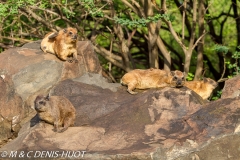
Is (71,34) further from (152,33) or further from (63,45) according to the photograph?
(152,33)

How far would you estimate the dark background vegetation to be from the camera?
1323 centimetres

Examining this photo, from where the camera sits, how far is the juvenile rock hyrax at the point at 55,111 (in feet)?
29.2

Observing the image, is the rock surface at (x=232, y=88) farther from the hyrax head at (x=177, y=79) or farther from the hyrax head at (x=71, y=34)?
the hyrax head at (x=71, y=34)

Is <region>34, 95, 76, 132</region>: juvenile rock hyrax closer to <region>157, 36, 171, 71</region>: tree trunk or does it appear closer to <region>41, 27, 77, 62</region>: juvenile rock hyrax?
<region>41, 27, 77, 62</region>: juvenile rock hyrax

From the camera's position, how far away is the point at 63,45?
11.9m

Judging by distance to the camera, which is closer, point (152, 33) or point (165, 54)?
point (152, 33)

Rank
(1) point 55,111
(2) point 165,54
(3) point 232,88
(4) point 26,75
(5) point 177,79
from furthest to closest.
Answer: (2) point 165,54 < (4) point 26,75 < (5) point 177,79 < (3) point 232,88 < (1) point 55,111

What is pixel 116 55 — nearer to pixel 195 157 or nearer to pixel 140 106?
pixel 140 106

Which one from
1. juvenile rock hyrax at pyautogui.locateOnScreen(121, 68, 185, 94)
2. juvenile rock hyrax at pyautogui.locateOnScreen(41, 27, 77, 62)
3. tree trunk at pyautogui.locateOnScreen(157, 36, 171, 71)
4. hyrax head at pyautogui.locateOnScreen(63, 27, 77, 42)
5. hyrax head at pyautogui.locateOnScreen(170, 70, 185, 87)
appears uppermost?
hyrax head at pyautogui.locateOnScreen(63, 27, 77, 42)

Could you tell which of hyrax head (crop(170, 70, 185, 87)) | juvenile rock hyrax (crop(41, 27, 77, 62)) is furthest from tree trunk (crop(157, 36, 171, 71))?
hyrax head (crop(170, 70, 185, 87))

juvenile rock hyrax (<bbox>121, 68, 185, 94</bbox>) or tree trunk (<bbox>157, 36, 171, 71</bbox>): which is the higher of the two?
juvenile rock hyrax (<bbox>121, 68, 185, 94</bbox>)

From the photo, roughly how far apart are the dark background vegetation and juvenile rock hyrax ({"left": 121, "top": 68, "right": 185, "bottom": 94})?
159cm

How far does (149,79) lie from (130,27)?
4156mm

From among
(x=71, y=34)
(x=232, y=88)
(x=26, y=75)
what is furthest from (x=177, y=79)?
(x=26, y=75)
